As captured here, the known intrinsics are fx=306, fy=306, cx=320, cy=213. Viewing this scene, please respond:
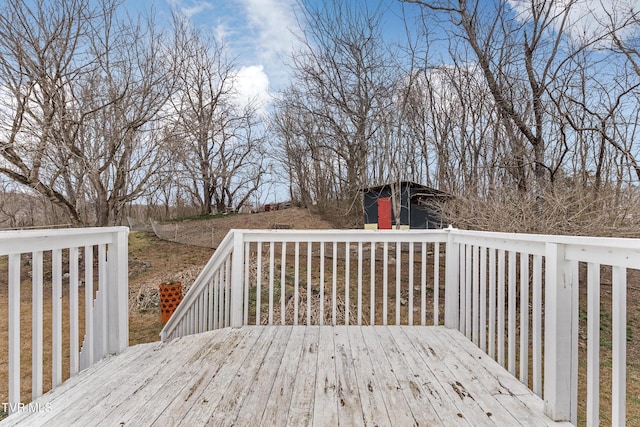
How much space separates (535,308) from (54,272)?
2.63 meters

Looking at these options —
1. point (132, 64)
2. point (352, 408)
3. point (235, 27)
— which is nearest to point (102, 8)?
point (132, 64)

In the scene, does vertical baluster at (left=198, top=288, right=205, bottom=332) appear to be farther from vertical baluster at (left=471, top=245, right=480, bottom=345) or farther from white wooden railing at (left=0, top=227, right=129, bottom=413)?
vertical baluster at (left=471, top=245, right=480, bottom=345)

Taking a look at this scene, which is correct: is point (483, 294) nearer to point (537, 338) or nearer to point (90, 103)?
point (537, 338)

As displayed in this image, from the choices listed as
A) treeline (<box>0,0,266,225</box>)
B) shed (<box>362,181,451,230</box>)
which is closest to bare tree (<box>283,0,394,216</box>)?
shed (<box>362,181,451,230</box>)

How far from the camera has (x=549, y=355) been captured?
1474mm

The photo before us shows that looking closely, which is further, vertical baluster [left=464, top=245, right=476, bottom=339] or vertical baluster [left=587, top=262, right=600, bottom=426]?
vertical baluster [left=464, top=245, right=476, bottom=339]

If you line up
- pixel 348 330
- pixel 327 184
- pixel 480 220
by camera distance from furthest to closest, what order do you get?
pixel 327 184
pixel 480 220
pixel 348 330

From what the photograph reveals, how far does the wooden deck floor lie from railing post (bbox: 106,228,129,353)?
0.13 meters

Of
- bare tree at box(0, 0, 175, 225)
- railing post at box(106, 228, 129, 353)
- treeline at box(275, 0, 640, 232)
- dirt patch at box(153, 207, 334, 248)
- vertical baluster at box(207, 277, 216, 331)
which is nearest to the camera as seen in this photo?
railing post at box(106, 228, 129, 353)

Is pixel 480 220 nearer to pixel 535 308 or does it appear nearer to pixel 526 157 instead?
pixel 526 157

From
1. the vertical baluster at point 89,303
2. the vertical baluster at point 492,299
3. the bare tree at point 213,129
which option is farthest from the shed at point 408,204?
the vertical baluster at point 89,303

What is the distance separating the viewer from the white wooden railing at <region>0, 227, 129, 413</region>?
1401mm

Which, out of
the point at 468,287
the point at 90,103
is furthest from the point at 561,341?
the point at 90,103

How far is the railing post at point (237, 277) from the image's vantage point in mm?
2629
